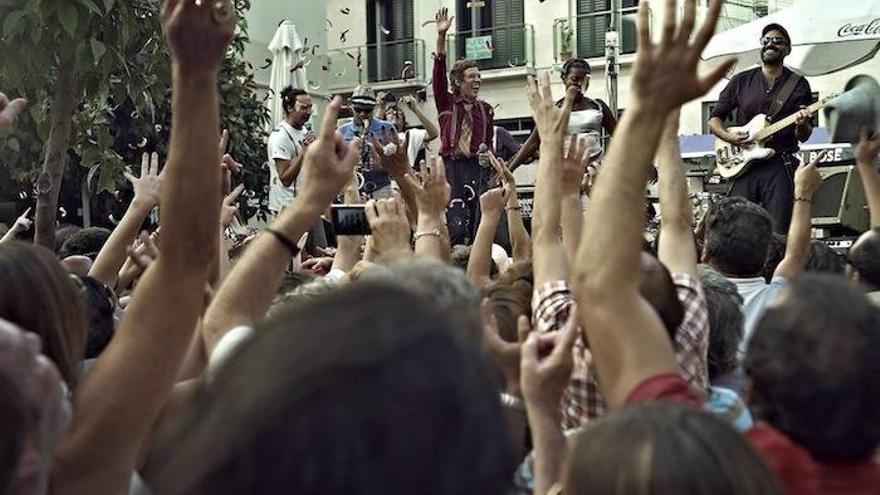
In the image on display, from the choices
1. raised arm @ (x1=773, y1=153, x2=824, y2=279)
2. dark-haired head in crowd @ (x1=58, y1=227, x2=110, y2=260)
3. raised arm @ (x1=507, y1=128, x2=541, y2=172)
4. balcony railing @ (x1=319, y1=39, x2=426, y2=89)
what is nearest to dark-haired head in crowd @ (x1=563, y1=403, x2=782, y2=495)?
raised arm @ (x1=773, y1=153, x2=824, y2=279)

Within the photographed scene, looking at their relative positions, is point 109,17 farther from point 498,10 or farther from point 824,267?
point 498,10

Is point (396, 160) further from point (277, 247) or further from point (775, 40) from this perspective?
point (775, 40)

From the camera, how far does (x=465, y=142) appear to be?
39.4 ft

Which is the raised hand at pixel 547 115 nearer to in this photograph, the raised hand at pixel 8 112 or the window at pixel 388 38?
the raised hand at pixel 8 112

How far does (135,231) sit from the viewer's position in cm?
470

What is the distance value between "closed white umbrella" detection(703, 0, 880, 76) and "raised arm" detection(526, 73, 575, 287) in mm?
5241

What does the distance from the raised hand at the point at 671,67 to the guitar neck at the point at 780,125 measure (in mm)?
6597

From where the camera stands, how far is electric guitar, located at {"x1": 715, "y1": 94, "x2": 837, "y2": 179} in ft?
29.5

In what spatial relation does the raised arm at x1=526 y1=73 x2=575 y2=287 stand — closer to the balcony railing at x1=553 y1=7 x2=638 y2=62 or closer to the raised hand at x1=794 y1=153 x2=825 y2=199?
the raised hand at x1=794 y1=153 x2=825 y2=199

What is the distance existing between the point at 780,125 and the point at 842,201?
7.21ft

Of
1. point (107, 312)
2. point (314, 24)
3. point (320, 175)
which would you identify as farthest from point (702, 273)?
point (314, 24)

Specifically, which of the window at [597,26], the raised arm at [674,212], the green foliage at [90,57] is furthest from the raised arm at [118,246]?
the window at [597,26]

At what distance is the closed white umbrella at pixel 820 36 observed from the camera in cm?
961

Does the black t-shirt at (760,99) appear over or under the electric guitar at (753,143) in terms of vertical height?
over
